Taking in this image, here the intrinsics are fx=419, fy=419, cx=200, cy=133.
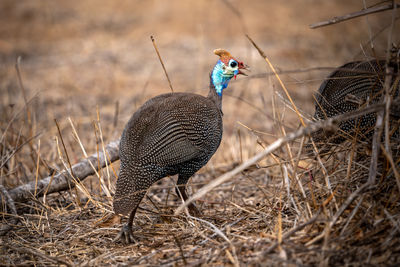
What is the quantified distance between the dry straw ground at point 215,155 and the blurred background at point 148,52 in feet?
0.15

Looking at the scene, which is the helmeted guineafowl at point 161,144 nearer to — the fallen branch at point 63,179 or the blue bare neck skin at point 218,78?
the blue bare neck skin at point 218,78

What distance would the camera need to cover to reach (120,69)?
762 cm

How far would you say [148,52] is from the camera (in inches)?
332

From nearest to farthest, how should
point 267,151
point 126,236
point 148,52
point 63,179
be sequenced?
point 267,151, point 126,236, point 63,179, point 148,52

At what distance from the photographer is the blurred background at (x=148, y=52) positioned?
5.36 meters

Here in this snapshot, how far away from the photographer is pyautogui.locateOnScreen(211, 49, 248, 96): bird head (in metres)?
2.86

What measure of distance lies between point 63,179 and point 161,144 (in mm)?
961

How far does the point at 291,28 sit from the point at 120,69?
412 centimetres

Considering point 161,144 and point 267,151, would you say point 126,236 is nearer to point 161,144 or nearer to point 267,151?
point 161,144

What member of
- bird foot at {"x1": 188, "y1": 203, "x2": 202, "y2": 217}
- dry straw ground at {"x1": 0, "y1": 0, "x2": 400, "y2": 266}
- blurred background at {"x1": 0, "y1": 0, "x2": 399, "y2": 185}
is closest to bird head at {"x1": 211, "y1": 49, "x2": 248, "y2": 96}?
dry straw ground at {"x1": 0, "y1": 0, "x2": 400, "y2": 266}

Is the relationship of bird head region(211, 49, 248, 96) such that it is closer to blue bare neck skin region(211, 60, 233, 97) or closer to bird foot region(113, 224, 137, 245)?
blue bare neck skin region(211, 60, 233, 97)

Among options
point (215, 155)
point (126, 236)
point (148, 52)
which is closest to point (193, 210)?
point (126, 236)

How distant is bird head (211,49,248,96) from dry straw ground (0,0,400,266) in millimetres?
359

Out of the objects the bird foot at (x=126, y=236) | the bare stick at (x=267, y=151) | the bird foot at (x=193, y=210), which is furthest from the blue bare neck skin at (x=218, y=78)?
the bare stick at (x=267, y=151)
